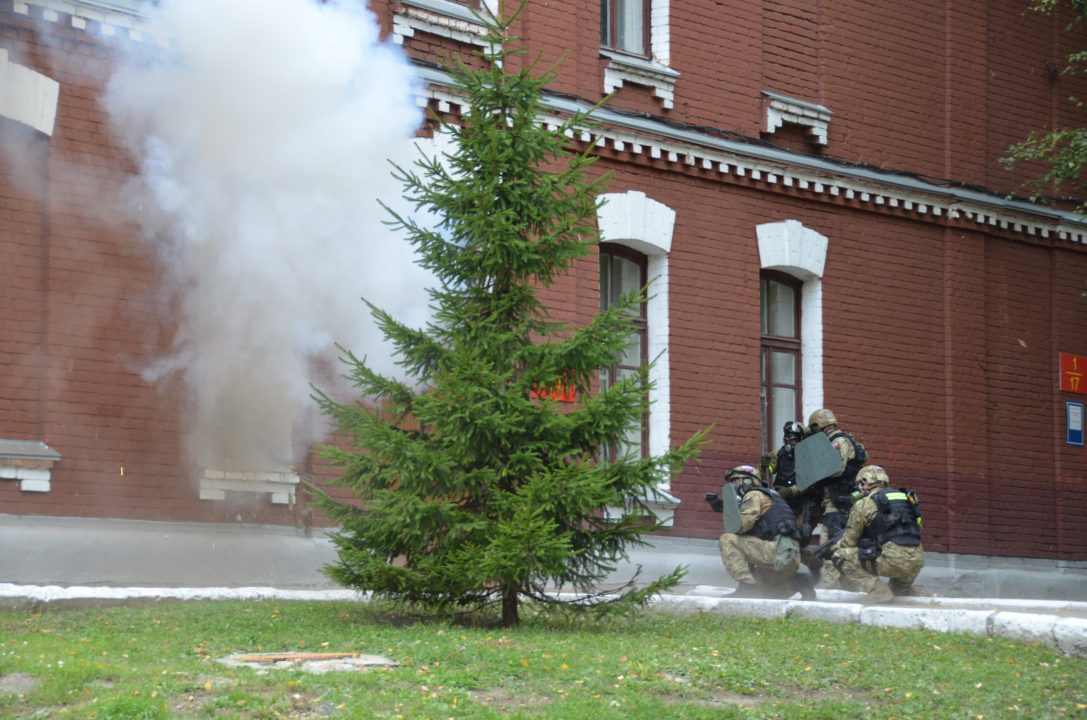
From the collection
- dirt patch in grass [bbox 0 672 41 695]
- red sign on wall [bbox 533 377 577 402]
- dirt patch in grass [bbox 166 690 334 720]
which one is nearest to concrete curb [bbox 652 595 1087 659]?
red sign on wall [bbox 533 377 577 402]

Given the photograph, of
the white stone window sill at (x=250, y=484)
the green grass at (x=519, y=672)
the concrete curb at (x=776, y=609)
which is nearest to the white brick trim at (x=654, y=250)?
the concrete curb at (x=776, y=609)

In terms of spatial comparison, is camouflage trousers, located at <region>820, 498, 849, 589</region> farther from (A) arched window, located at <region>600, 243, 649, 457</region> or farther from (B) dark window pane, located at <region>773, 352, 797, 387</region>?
(B) dark window pane, located at <region>773, 352, 797, 387</region>

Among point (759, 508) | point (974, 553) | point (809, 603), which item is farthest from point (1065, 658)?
point (974, 553)

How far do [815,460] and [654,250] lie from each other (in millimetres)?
2662

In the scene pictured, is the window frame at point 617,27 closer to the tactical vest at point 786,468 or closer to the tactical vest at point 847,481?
the tactical vest at point 786,468

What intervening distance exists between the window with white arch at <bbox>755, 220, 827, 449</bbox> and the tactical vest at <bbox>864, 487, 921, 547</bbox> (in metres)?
3.16

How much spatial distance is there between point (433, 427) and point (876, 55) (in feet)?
29.2

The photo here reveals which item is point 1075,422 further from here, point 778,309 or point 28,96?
point 28,96

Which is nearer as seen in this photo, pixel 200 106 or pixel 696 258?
pixel 200 106

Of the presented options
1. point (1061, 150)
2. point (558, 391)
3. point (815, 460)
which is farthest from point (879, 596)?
point (1061, 150)

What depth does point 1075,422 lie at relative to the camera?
14.2m

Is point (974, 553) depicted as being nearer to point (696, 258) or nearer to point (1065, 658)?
point (696, 258)

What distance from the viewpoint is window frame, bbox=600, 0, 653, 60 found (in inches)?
470

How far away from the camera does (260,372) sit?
881 centimetres
